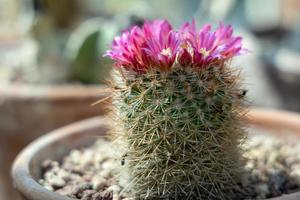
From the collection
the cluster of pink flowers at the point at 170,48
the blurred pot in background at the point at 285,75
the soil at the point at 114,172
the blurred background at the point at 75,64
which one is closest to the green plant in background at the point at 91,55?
the blurred background at the point at 75,64

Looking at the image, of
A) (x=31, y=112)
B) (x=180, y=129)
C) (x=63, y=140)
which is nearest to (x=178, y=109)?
(x=180, y=129)

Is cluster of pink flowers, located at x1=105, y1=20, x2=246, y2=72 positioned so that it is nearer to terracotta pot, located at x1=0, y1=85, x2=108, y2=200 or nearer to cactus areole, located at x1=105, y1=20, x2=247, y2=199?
cactus areole, located at x1=105, y1=20, x2=247, y2=199

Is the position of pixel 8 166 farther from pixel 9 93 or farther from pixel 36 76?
pixel 36 76

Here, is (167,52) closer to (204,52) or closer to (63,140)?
(204,52)

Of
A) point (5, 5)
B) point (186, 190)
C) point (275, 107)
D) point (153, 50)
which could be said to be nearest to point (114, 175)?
point (186, 190)

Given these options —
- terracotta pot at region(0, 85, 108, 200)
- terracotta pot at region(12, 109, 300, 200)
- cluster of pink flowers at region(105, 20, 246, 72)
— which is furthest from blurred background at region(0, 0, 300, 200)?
terracotta pot at region(12, 109, 300, 200)
